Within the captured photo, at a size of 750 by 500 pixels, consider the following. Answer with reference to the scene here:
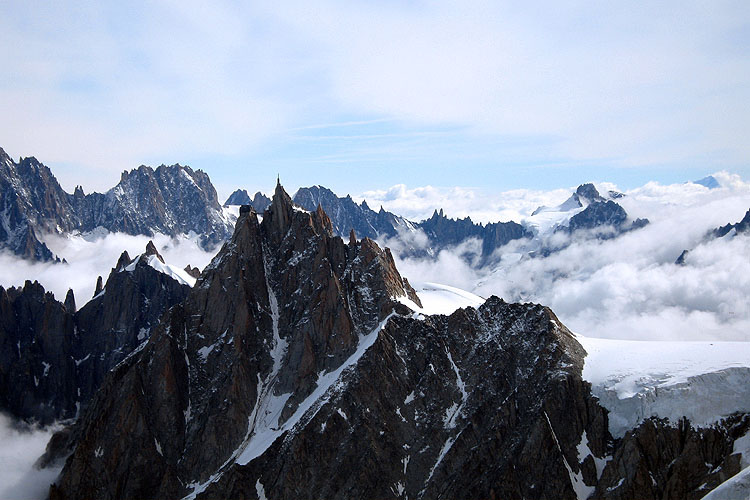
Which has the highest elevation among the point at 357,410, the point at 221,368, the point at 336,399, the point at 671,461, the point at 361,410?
the point at 221,368

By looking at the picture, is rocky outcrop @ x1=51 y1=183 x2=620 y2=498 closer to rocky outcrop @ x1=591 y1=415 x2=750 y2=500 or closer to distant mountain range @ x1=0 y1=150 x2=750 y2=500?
distant mountain range @ x1=0 y1=150 x2=750 y2=500

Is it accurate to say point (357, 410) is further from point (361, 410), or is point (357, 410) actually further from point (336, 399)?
point (336, 399)

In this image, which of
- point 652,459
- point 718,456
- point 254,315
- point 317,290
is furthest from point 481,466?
point 254,315

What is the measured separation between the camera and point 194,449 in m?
171

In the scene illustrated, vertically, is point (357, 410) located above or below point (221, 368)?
below

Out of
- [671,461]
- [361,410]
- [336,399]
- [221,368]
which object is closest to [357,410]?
[361,410]

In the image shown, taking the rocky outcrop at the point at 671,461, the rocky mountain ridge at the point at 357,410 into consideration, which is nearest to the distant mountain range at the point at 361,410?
the rocky outcrop at the point at 671,461

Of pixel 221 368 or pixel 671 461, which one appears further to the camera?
pixel 221 368

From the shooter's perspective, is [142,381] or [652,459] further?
[142,381]

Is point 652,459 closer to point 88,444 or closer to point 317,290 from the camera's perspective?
point 317,290

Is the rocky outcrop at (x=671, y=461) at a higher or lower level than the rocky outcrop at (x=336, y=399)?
lower

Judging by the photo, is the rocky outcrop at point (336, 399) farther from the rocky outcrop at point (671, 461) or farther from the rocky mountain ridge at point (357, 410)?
→ the rocky outcrop at point (671, 461)

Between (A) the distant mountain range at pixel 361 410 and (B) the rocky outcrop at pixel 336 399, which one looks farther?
(B) the rocky outcrop at pixel 336 399

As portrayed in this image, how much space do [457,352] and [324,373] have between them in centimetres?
4134
